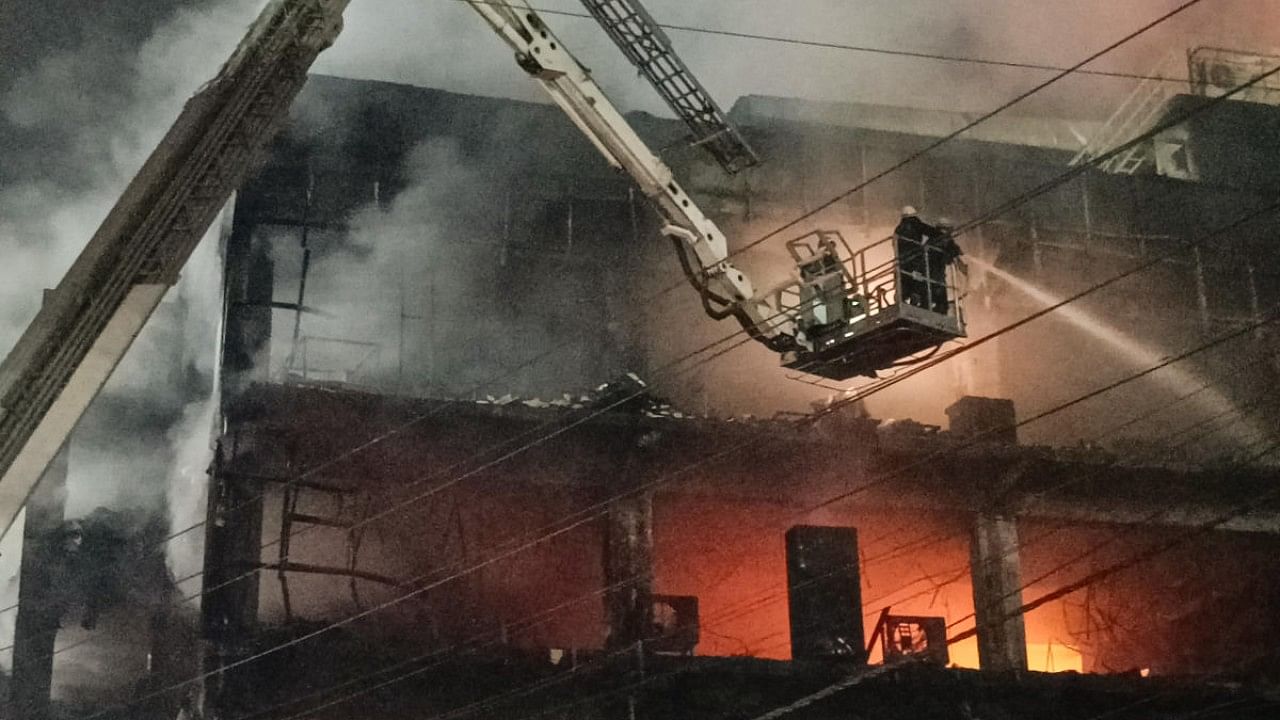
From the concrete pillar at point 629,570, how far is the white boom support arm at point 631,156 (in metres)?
4.85

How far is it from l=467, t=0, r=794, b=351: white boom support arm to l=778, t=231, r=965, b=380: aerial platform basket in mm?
360

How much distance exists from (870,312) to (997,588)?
29.1 ft

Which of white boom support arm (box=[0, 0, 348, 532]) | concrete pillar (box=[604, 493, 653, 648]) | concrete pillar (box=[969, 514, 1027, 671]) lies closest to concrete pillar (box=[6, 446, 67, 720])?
concrete pillar (box=[604, 493, 653, 648])

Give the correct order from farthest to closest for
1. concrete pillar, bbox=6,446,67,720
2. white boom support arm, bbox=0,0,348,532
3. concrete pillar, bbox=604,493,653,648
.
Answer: concrete pillar, bbox=6,446,67,720 → concrete pillar, bbox=604,493,653,648 → white boom support arm, bbox=0,0,348,532

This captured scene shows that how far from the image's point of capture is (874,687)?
16703 millimetres

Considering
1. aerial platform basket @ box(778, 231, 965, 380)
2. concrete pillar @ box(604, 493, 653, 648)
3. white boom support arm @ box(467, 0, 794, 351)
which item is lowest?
concrete pillar @ box(604, 493, 653, 648)

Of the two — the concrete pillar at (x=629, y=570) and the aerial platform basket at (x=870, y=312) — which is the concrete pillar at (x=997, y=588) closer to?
the concrete pillar at (x=629, y=570)

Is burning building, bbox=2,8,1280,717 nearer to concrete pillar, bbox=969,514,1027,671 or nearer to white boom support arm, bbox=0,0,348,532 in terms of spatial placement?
concrete pillar, bbox=969,514,1027,671

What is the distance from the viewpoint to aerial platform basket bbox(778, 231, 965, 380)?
478 inches

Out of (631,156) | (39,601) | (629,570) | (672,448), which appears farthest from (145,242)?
(39,601)

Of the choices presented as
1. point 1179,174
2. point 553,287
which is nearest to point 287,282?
point 553,287

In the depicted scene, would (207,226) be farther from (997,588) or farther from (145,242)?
(997,588)

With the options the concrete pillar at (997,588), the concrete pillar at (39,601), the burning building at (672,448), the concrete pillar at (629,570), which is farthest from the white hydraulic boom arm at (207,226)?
the concrete pillar at (39,601)

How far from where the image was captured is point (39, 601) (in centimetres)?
2516
